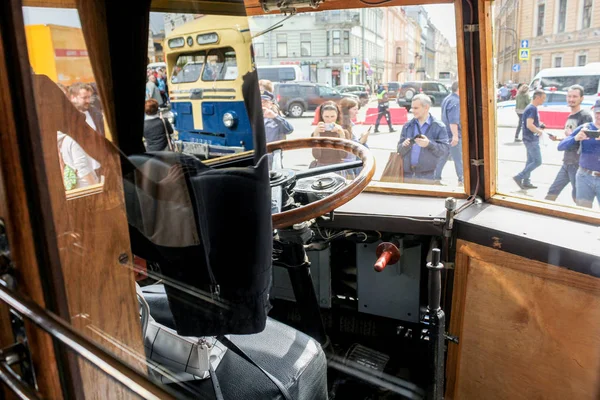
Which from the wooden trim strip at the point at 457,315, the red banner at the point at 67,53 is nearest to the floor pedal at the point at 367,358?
the wooden trim strip at the point at 457,315

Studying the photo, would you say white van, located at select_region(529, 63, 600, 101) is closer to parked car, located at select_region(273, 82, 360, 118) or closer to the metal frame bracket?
the metal frame bracket

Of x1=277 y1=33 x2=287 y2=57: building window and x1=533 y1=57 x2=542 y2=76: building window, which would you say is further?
x1=277 y1=33 x2=287 y2=57: building window

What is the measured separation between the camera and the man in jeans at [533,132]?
5.60ft

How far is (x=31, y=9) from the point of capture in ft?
2.48

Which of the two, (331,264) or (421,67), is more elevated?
A: (421,67)

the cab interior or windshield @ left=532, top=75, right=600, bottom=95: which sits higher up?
windshield @ left=532, top=75, right=600, bottom=95

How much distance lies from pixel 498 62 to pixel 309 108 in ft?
3.05

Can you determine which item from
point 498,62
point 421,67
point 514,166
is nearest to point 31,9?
point 421,67

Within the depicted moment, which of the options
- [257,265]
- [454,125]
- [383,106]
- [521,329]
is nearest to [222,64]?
[257,265]

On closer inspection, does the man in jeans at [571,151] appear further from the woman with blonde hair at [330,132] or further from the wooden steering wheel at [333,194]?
the woman with blonde hair at [330,132]

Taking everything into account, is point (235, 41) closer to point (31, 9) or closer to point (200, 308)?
point (31, 9)

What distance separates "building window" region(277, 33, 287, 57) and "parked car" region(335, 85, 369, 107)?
32cm

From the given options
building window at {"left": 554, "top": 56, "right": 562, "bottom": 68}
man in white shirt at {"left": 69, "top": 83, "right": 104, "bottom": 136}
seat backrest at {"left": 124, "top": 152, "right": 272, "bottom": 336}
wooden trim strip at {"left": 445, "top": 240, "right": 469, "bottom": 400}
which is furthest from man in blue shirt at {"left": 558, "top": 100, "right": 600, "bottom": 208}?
man in white shirt at {"left": 69, "top": 83, "right": 104, "bottom": 136}

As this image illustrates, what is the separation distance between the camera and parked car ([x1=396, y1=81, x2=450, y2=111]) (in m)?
1.99
